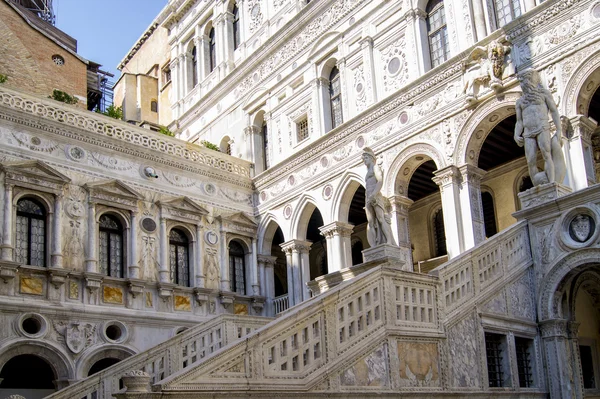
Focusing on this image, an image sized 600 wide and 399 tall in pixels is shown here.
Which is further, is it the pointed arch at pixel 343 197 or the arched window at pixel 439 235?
the arched window at pixel 439 235

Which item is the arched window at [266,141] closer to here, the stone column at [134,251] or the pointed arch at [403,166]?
the stone column at [134,251]

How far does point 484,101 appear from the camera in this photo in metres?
15.8

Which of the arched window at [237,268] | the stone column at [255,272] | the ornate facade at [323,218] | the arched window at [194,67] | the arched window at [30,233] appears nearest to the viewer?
the ornate facade at [323,218]

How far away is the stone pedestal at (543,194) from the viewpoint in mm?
11711

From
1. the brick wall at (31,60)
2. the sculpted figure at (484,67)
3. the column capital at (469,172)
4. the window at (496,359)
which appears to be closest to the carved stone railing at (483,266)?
the window at (496,359)

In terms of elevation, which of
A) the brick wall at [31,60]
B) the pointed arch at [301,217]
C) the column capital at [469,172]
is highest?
the brick wall at [31,60]

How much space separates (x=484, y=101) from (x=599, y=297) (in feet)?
16.2

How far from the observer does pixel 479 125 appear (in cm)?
1580

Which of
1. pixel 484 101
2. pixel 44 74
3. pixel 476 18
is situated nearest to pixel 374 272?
pixel 484 101

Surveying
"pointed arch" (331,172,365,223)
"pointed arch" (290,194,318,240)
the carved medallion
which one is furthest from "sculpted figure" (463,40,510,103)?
"pointed arch" (290,194,318,240)

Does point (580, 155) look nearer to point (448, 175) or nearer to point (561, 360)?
point (448, 175)

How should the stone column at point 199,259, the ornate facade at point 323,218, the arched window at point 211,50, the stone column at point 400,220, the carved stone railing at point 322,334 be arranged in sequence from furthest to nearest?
the arched window at point 211,50 → the stone column at point 199,259 → the stone column at point 400,220 → the ornate facade at point 323,218 → the carved stone railing at point 322,334

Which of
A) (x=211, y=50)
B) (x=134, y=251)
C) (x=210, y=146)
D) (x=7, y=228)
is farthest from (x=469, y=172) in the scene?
(x=211, y=50)

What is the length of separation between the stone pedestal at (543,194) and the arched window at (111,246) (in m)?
10.5
